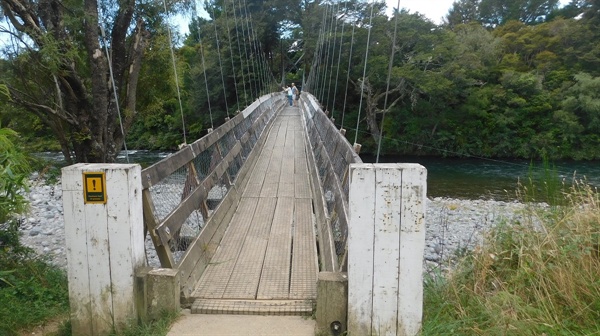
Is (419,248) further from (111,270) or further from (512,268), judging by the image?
(111,270)

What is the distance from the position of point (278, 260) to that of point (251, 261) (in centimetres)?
19

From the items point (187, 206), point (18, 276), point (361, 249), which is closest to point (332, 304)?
point (361, 249)

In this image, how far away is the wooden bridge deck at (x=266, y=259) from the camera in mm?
2637

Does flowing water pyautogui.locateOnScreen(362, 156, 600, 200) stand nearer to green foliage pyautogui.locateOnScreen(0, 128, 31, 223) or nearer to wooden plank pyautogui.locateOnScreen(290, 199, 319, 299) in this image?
wooden plank pyautogui.locateOnScreen(290, 199, 319, 299)

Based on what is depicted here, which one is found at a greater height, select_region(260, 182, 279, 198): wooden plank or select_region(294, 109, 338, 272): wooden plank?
select_region(294, 109, 338, 272): wooden plank

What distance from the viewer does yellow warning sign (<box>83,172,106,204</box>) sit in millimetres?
2340

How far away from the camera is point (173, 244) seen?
3.08m

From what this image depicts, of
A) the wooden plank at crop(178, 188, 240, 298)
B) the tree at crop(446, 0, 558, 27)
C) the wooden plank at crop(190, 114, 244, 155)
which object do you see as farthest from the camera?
the tree at crop(446, 0, 558, 27)

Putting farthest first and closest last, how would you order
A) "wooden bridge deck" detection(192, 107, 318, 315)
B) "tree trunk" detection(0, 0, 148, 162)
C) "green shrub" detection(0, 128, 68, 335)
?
1. "tree trunk" detection(0, 0, 148, 162)
2. "wooden bridge deck" detection(192, 107, 318, 315)
3. "green shrub" detection(0, 128, 68, 335)

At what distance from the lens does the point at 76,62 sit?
1026 centimetres

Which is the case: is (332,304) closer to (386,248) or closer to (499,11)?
(386,248)

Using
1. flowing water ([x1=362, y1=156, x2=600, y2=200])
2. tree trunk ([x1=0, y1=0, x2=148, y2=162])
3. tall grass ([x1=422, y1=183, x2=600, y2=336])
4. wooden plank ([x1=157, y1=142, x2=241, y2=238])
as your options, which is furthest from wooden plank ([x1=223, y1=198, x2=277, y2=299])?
flowing water ([x1=362, y1=156, x2=600, y2=200])

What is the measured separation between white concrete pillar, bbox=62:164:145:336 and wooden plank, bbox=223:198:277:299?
610 millimetres

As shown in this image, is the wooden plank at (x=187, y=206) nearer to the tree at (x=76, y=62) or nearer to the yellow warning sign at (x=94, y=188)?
the yellow warning sign at (x=94, y=188)
